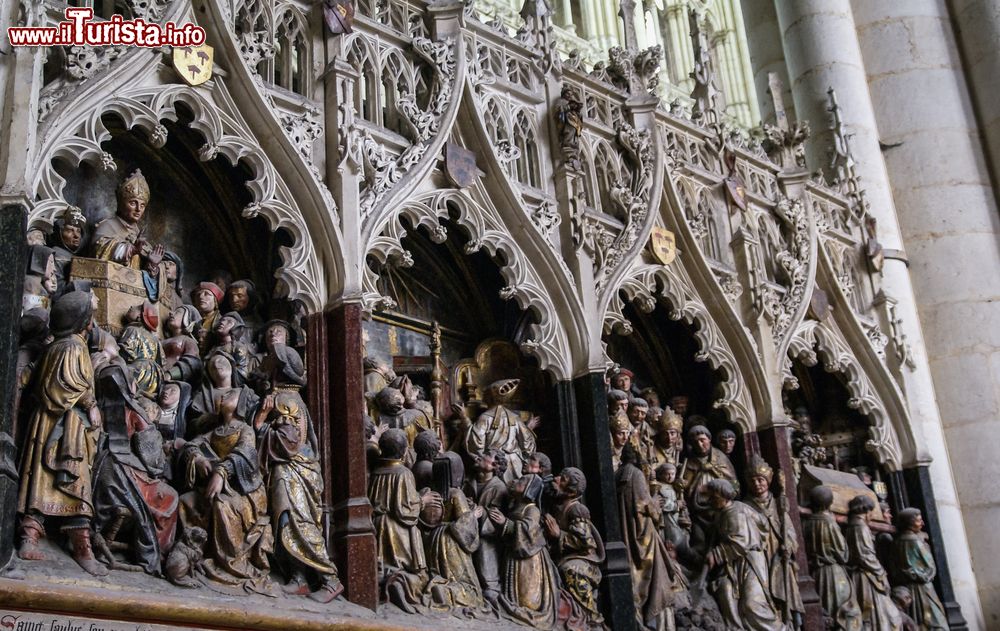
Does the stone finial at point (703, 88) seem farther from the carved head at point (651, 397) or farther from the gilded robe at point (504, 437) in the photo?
the gilded robe at point (504, 437)

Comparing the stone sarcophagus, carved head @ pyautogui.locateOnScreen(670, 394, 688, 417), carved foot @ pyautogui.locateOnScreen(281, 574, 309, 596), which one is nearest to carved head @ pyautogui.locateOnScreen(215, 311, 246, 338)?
the stone sarcophagus

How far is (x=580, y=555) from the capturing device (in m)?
9.56

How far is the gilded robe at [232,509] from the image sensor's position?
760 cm

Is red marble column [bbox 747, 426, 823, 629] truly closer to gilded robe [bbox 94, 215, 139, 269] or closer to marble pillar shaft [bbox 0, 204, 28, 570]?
gilded robe [bbox 94, 215, 139, 269]

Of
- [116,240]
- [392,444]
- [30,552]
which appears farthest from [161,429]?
[392,444]

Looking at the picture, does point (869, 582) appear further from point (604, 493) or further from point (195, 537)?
point (195, 537)

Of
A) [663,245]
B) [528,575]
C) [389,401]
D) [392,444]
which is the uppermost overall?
[663,245]

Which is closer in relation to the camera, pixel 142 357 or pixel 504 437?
pixel 142 357

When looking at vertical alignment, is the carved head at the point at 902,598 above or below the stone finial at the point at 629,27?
below

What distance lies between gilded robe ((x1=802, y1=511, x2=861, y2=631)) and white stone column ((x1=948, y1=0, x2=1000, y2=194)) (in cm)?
649

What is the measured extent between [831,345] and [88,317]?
820 centimetres

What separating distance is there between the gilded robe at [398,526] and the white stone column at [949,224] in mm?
7567

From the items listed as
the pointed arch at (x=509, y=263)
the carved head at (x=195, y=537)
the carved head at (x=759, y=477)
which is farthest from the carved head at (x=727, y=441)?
the carved head at (x=195, y=537)

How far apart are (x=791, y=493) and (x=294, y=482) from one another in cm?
545
